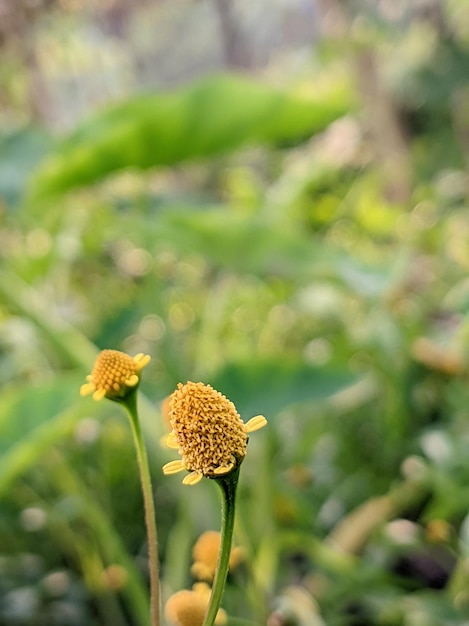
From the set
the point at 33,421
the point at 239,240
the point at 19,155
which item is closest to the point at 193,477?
the point at 33,421

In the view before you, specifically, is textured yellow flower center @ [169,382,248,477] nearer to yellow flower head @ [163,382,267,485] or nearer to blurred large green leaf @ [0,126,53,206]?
yellow flower head @ [163,382,267,485]

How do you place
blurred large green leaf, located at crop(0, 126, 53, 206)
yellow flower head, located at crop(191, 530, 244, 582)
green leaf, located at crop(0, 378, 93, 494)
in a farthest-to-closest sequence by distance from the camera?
blurred large green leaf, located at crop(0, 126, 53, 206) → green leaf, located at crop(0, 378, 93, 494) → yellow flower head, located at crop(191, 530, 244, 582)

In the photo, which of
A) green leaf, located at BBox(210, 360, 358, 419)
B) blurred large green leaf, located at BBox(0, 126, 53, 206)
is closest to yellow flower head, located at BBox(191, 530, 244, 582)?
green leaf, located at BBox(210, 360, 358, 419)

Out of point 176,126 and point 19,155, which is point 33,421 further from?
point 19,155

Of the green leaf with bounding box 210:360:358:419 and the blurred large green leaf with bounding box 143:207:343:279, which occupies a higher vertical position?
the blurred large green leaf with bounding box 143:207:343:279

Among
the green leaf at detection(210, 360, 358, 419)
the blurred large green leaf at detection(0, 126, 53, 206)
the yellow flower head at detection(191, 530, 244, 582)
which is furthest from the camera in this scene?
the blurred large green leaf at detection(0, 126, 53, 206)

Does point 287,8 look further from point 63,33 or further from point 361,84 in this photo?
point 63,33
